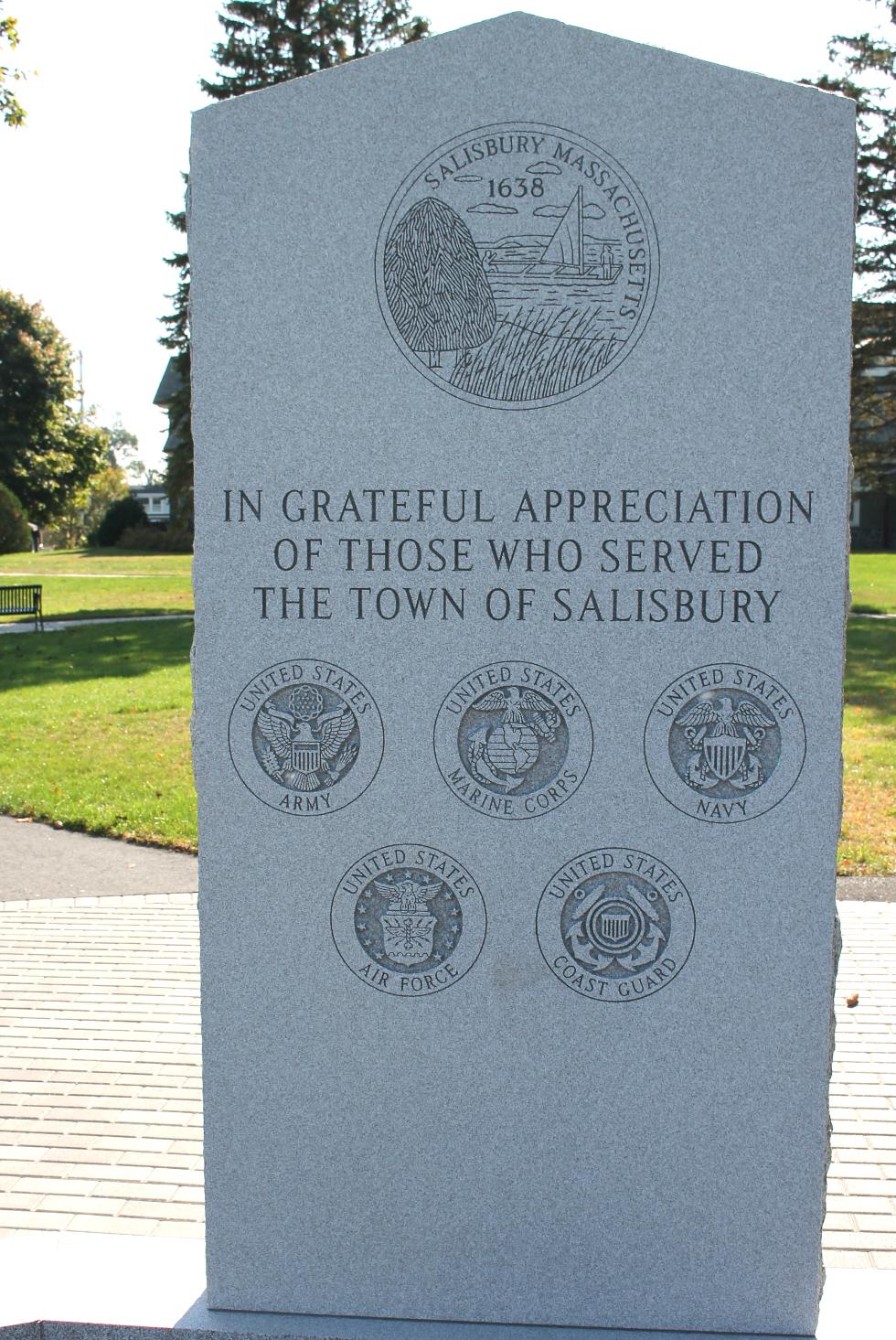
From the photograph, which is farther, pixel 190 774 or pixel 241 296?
pixel 190 774

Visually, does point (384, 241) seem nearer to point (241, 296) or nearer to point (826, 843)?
point (241, 296)

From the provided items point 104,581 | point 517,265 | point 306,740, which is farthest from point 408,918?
point 104,581

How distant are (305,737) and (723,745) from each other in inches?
45.2

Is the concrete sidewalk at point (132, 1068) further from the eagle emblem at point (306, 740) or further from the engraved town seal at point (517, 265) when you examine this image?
the engraved town seal at point (517, 265)

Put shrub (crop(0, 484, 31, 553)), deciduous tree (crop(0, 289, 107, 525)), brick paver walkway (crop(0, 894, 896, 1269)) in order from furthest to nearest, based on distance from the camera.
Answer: deciduous tree (crop(0, 289, 107, 525)) < shrub (crop(0, 484, 31, 553)) < brick paver walkway (crop(0, 894, 896, 1269))

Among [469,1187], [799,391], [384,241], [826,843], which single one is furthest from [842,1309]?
[384,241]

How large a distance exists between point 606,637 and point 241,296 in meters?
1.35

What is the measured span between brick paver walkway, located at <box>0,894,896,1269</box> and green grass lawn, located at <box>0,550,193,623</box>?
711 inches

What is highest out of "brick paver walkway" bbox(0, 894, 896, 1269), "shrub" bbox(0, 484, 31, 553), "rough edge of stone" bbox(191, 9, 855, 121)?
"shrub" bbox(0, 484, 31, 553)

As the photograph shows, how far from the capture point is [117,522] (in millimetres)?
56156

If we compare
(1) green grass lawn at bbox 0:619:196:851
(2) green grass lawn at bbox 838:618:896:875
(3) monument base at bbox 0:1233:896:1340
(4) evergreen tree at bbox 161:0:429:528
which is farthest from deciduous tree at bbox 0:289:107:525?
(3) monument base at bbox 0:1233:896:1340

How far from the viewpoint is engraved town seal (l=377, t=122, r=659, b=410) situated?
3.30 meters

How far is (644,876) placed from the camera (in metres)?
3.45

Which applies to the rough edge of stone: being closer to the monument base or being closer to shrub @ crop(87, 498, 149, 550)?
the monument base
